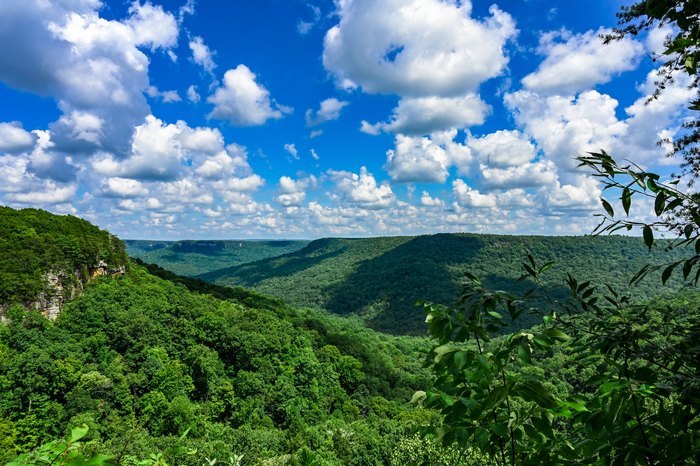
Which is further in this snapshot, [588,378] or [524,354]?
[588,378]

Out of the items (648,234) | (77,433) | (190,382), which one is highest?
(648,234)

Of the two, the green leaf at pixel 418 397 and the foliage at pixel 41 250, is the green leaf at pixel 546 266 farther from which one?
the foliage at pixel 41 250

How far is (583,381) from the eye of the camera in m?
1.92

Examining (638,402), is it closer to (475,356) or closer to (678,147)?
(475,356)

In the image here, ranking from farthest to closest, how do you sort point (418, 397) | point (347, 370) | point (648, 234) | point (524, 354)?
point (347, 370) < point (418, 397) < point (648, 234) < point (524, 354)

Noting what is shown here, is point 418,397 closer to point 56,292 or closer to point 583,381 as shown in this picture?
point 583,381

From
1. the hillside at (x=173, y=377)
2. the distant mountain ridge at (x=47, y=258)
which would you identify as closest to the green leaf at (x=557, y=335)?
the hillside at (x=173, y=377)

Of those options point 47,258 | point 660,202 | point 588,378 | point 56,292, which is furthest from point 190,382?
point 660,202

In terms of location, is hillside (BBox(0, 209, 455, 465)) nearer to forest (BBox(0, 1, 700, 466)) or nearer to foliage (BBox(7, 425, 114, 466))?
forest (BBox(0, 1, 700, 466))

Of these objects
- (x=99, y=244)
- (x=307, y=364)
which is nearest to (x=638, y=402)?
(x=307, y=364)

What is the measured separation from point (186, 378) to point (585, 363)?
5651 cm

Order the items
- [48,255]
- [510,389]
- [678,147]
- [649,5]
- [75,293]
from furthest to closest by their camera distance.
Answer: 1. [75,293]
2. [48,255]
3. [678,147]
4. [649,5]
5. [510,389]

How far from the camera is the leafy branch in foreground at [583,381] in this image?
1.98 meters

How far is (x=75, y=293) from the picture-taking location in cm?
5750
